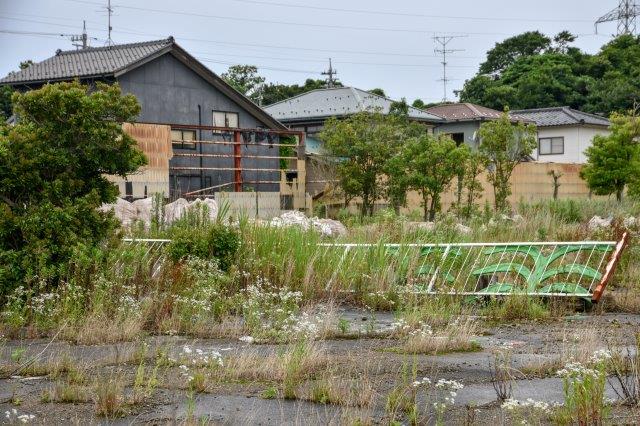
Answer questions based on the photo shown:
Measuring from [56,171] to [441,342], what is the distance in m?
5.52

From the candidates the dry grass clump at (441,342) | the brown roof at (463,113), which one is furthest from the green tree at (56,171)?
the brown roof at (463,113)

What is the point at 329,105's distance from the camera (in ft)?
158

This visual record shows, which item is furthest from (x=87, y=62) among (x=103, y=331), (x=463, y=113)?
(x=103, y=331)

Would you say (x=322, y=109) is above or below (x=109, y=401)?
above

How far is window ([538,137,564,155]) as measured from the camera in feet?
173

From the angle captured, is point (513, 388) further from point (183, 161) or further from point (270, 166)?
point (270, 166)

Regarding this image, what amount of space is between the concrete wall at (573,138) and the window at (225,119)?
2133 centimetres

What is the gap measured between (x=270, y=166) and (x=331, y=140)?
22.5ft

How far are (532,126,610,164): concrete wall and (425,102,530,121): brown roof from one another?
2395 mm

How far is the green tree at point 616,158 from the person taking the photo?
3347 centimetres

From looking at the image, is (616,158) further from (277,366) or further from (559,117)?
(277,366)

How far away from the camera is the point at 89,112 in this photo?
37.1ft

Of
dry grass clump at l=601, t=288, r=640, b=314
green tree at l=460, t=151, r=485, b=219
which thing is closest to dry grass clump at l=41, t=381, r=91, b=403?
dry grass clump at l=601, t=288, r=640, b=314

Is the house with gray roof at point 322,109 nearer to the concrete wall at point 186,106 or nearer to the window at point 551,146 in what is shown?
the concrete wall at point 186,106
